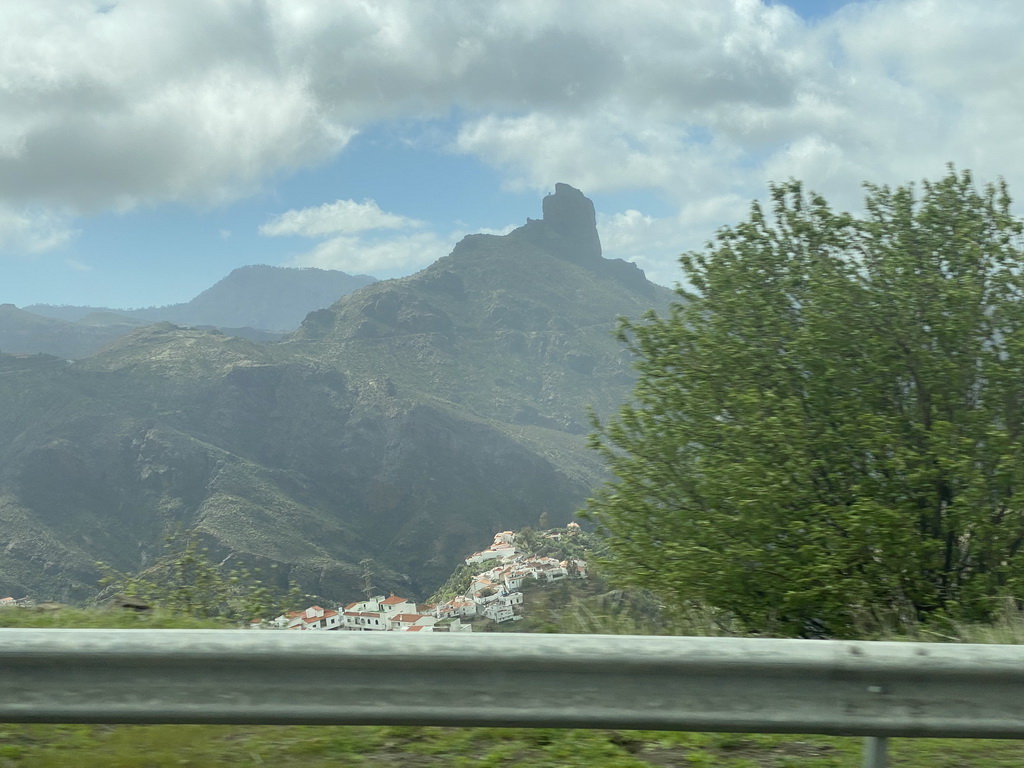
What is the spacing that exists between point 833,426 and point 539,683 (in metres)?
13.4

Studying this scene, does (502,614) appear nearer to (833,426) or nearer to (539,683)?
(833,426)

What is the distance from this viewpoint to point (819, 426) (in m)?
15.2

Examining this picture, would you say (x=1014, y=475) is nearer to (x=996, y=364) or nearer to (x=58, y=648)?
(x=996, y=364)

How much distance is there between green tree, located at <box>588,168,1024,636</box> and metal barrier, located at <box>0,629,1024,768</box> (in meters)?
8.91

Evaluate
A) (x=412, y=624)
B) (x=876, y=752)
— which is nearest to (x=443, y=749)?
(x=876, y=752)

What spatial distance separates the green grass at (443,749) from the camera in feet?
11.5

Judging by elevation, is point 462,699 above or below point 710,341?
below

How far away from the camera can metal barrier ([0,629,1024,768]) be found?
304cm

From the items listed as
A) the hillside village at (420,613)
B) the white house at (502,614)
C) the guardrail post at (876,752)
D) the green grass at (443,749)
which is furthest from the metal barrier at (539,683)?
the white house at (502,614)

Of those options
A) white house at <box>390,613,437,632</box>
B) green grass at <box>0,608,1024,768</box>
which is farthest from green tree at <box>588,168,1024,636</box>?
green grass at <box>0,608,1024,768</box>

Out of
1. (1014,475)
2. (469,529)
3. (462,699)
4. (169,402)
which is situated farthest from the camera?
(169,402)

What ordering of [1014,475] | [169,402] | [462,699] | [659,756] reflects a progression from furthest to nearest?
[169,402], [1014,475], [659,756], [462,699]

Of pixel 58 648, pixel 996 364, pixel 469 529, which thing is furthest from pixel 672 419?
pixel 469 529

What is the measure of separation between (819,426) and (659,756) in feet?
41.0
